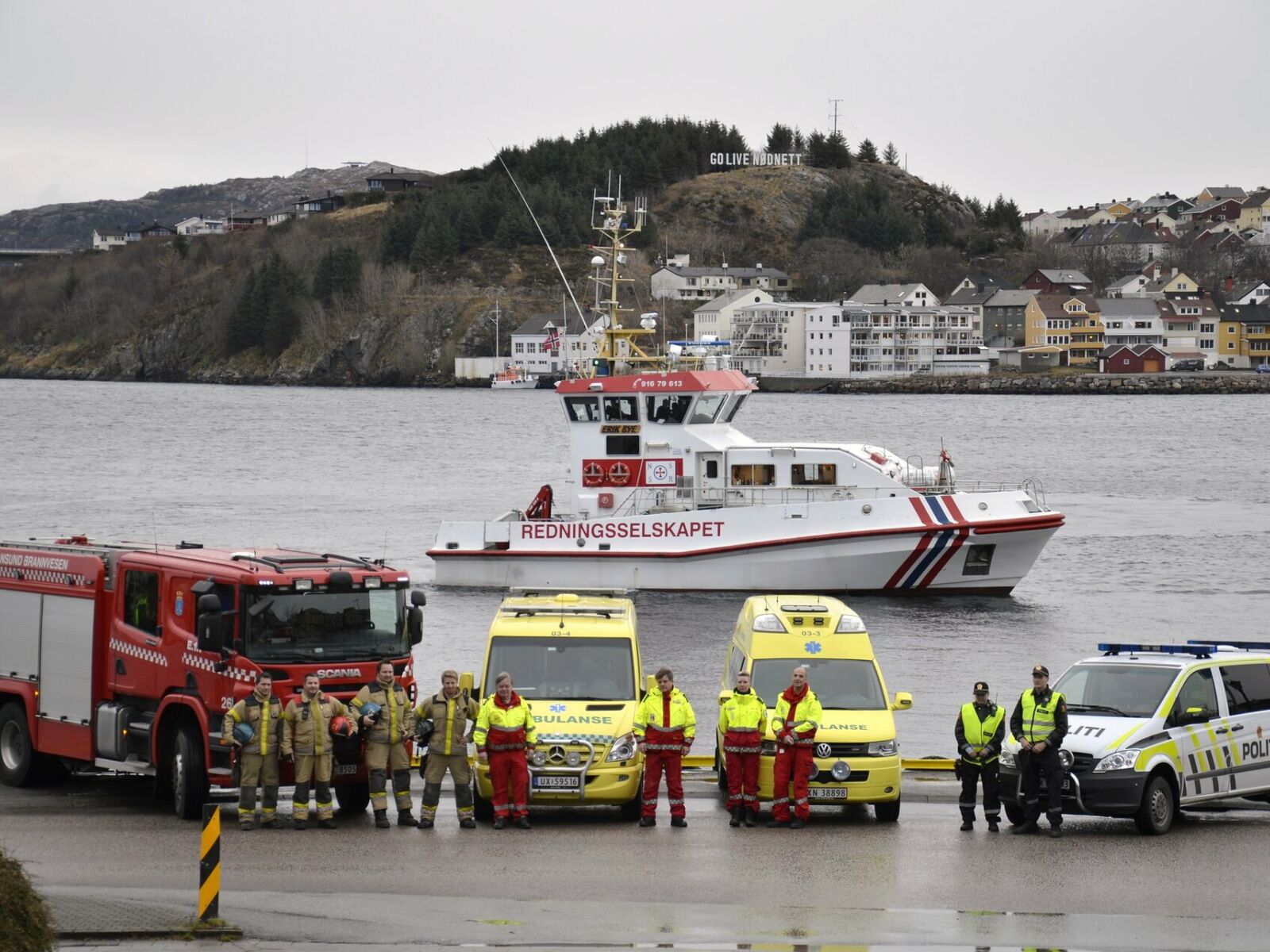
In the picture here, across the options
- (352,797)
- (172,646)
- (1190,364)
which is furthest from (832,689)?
(1190,364)

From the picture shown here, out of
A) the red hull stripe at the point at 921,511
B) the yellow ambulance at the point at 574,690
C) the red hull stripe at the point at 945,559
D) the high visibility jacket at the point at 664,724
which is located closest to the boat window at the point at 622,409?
the red hull stripe at the point at 921,511

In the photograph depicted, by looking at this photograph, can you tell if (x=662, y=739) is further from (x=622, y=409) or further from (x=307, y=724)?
(x=622, y=409)

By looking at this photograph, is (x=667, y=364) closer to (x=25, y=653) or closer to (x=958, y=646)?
(x=958, y=646)

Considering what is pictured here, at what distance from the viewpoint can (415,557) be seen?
160 ft

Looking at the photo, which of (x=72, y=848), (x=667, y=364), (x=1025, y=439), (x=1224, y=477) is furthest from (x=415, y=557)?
(x=1025, y=439)

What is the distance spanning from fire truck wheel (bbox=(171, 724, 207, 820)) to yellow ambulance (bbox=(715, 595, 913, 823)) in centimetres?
459

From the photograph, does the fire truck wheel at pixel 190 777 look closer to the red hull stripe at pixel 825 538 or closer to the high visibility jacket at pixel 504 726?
the high visibility jacket at pixel 504 726

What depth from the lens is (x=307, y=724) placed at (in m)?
14.6

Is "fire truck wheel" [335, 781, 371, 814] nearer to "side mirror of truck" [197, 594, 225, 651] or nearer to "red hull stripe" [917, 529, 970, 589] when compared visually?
"side mirror of truck" [197, 594, 225, 651]

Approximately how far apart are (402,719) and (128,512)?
48.9 m

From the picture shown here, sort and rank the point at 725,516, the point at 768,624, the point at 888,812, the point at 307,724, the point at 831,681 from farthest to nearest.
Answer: the point at 725,516
the point at 768,624
the point at 831,681
the point at 888,812
the point at 307,724

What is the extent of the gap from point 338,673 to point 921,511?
21.8m

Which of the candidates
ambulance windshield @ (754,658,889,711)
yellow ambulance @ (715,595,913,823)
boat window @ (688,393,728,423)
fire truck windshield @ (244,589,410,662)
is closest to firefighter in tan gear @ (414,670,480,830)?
fire truck windshield @ (244,589,410,662)

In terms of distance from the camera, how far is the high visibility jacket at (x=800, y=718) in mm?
14922
